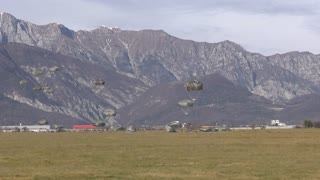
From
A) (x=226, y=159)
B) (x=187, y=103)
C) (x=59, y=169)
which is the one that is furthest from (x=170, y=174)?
(x=187, y=103)

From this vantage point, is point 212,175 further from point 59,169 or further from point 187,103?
point 187,103

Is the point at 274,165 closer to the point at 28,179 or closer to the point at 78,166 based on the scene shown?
the point at 78,166

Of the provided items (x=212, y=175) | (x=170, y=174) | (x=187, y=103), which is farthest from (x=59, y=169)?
(x=187, y=103)

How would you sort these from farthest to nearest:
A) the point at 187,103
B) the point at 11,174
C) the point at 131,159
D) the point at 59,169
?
1. the point at 187,103
2. the point at 131,159
3. the point at 59,169
4. the point at 11,174

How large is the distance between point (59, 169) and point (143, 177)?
9.40 meters

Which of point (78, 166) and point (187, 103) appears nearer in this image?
point (78, 166)

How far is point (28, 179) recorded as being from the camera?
4288 cm

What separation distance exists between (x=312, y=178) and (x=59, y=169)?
19.5 m

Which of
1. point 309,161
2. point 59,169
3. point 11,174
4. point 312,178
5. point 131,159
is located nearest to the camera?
point 312,178

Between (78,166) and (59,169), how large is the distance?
295cm

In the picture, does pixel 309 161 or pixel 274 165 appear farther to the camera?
pixel 309 161

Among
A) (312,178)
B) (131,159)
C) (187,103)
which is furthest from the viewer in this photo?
(187,103)

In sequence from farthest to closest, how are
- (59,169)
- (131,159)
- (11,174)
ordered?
(131,159)
(59,169)
(11,174)

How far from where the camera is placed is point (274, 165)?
53.0 meters
